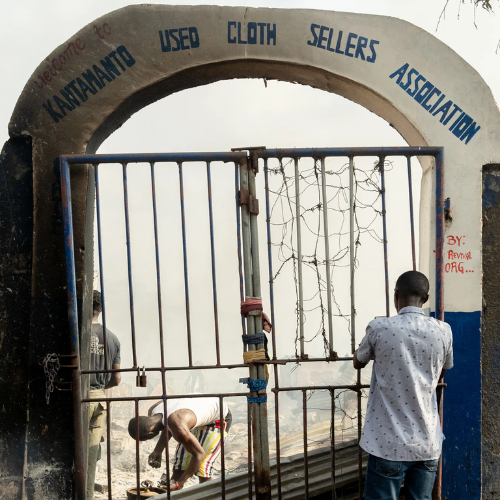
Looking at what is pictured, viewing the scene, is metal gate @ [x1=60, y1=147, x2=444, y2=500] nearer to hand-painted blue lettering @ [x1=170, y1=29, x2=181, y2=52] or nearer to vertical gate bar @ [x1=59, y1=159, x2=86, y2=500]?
vertical gate bar @ [x1=59, y1=159, x2=86, y2=500]

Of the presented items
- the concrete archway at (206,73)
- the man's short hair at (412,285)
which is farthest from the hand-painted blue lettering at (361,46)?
the man's short hair at (412,285)

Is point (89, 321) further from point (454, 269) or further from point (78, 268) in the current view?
point (454, 269)

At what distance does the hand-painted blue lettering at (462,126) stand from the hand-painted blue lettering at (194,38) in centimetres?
182

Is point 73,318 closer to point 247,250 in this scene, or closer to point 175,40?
point 247,250

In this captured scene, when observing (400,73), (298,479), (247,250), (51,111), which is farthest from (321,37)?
(298,479)

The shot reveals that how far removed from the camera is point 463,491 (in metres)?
3.67

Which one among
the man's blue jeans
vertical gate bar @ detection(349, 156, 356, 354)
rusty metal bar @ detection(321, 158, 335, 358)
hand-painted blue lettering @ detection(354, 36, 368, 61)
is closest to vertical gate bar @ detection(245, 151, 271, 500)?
rusty metal bar @ detection(321, 158, 335, 358)

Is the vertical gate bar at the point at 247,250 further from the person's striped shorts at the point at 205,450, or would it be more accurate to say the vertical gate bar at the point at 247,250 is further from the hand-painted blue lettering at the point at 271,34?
the person's striped shorts at the point at 205,450

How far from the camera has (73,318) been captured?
11.4ft

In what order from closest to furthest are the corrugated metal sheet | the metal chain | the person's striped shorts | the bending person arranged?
the metal chain
the corrugated metal sheet
the bending person
the person's striped shorts

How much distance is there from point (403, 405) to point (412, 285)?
61 cm

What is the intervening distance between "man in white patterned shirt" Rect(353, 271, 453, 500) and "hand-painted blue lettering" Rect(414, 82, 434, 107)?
1636 mm

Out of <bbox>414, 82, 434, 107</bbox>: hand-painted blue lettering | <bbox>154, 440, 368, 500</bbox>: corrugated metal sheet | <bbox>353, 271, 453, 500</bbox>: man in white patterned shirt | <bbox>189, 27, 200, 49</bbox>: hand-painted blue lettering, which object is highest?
<bbox>189, 27, 200, 49</bbox>: hand-painted blue lettering

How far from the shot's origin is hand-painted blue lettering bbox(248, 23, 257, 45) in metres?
3.74
